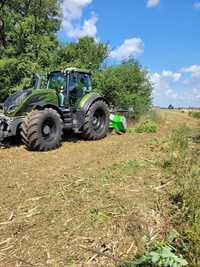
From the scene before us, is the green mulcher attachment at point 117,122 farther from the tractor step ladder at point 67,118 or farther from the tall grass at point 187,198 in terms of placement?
the tall grass at point 187,198

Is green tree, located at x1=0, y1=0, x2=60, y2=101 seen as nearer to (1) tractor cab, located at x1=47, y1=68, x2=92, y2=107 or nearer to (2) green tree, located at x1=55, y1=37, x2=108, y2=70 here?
(2) green tree, located at x1=55, y1=37, x2=108, y2=70

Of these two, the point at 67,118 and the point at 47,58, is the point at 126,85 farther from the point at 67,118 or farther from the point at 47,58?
the point at 67,118

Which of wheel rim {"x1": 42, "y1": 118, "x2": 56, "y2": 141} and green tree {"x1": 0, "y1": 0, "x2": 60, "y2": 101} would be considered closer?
wheel rim {"x1": 42, "y1": 118, "x2": 56, "y2": 141}

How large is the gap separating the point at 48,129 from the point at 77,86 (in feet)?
7.61

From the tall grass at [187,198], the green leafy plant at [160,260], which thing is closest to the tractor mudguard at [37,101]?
the tall grass at [187,198]

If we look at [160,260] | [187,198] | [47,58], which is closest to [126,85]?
[47,58]

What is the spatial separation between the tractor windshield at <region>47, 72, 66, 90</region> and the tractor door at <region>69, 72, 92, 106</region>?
244 millimetres

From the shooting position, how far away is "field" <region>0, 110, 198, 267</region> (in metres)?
4.45

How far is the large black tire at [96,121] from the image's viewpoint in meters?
12.2

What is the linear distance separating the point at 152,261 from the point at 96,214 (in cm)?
147

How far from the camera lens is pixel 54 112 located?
Result: 35.4 feet

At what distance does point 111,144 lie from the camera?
458 inches

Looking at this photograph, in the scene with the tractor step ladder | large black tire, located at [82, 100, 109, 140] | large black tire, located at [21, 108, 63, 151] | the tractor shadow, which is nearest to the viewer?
large black tire, located at [21, 108, 63, 151]

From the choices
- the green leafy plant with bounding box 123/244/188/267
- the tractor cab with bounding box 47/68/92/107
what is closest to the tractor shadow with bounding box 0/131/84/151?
the tractor cab with bounding box 47/68/92/107
